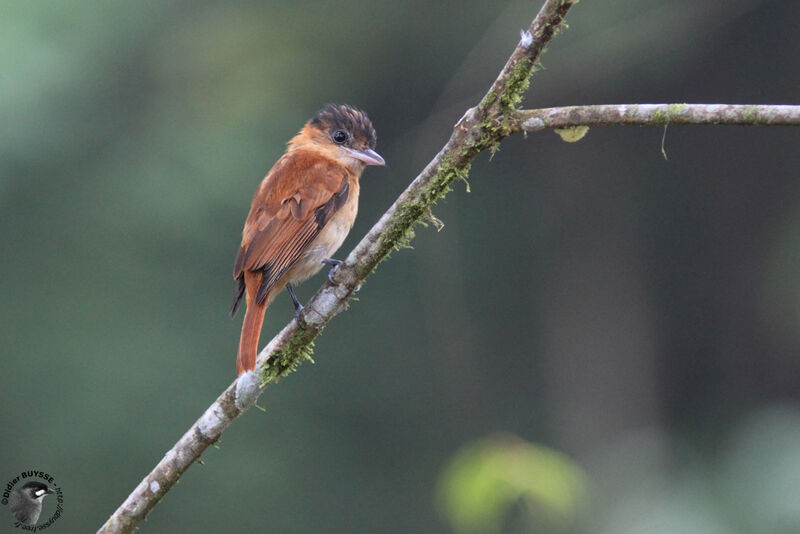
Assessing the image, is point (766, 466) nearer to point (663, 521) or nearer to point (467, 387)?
point (663, 521)

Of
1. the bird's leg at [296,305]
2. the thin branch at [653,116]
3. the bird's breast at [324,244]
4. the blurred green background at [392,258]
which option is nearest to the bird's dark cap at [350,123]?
the bird's breast at [324,244]

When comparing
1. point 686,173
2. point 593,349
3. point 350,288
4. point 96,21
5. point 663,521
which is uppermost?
point 686,173

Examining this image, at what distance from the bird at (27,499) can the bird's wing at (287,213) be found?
1.09 meters

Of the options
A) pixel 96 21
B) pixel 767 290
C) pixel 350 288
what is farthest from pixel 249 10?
pixel 350 288

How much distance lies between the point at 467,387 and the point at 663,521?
14.1ft

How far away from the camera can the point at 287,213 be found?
448 centimetres

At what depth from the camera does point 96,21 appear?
10.6 meters

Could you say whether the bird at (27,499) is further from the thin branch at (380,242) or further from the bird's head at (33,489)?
the thin branch at (380,242)

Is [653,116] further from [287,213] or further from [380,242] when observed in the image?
[287,213]

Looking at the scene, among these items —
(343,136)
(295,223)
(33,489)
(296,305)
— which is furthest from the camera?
(343,136)

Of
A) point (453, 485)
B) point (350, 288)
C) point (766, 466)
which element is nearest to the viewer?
point (350, 288)

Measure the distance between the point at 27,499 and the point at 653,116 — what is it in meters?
2.79

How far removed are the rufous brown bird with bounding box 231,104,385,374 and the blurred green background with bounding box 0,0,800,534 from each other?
473 cm

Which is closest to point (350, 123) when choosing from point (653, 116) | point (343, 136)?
point (343, 136)
